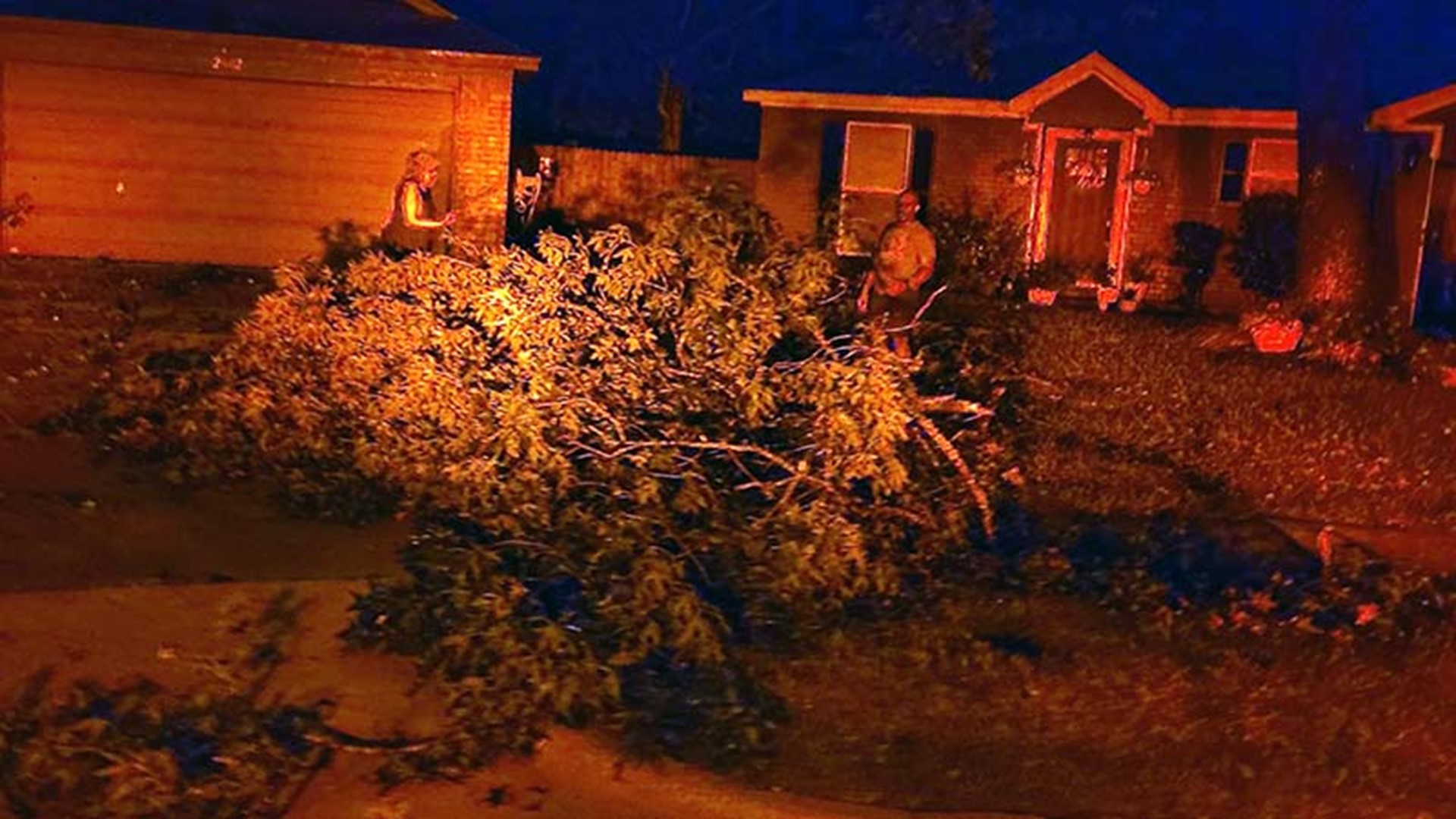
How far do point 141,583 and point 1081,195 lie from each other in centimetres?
1498

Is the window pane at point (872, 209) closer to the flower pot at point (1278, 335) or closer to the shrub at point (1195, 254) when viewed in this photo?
the shrub at point (1195, 254)

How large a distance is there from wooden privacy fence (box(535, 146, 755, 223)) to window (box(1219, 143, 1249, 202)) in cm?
579

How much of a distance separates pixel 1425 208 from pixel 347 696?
1651 cm

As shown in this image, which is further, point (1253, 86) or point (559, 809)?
point (1253, 86)

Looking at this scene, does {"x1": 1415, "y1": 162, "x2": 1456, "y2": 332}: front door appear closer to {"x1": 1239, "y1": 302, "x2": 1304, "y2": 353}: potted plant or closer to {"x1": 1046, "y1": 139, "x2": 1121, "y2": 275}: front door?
{"x1": 1046, "y1": 139, "x2": 1121, "y2": 275}: front door

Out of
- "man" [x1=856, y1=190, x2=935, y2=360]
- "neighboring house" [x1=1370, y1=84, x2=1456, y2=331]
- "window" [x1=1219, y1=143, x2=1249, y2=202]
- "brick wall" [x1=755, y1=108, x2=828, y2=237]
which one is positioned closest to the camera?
"man" [x1=856, y1=190, x2=935, y2=360]

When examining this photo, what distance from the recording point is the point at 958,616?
26.3ft

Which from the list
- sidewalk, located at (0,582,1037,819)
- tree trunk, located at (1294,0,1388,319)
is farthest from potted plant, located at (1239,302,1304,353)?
sidewalk, located at (0,582,1037,819)

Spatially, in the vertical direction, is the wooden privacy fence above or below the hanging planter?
above

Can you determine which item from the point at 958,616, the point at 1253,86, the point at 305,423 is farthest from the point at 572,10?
the point at 958,616

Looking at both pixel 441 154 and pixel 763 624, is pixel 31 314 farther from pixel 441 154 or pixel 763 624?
pixel 763 624

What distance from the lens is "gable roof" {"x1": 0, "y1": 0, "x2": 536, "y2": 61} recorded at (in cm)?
1680

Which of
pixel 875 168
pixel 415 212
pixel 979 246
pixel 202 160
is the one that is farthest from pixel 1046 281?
pixel 202 160

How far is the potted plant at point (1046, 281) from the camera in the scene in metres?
19.5
